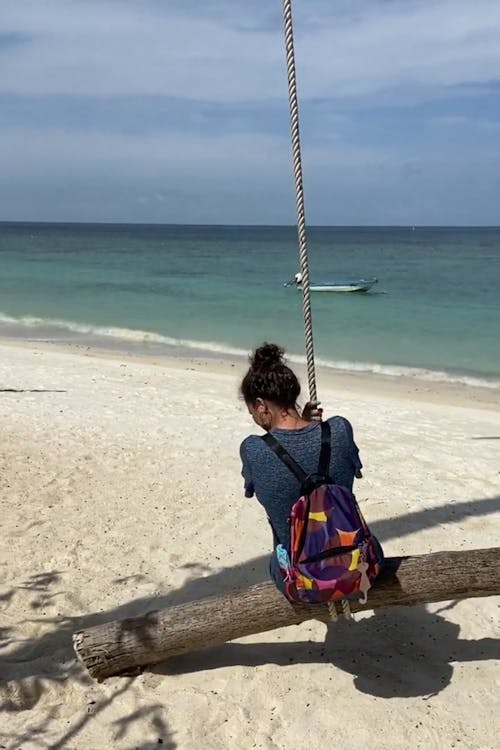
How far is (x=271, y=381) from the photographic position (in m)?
3.31

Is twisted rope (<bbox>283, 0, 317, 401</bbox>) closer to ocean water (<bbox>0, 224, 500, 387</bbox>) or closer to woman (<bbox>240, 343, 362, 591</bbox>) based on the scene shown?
woman (<bbox>240, 343, 362, 591</bbox>)

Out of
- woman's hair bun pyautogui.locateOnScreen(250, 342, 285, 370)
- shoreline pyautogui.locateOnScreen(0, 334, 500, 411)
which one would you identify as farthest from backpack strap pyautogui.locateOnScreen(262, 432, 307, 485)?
shoreline pyautogui.locateOnScreen(0, 334, 500, 411)

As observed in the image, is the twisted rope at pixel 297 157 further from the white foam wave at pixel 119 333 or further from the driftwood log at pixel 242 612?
the white foam wave at pixel 119 333

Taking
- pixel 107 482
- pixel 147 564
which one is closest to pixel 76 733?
pixel 147 564

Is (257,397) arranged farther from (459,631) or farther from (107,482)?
(107,482)

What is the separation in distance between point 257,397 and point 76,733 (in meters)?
1.70

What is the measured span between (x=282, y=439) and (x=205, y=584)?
1925mm

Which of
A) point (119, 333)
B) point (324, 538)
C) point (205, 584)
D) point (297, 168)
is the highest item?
point (297, 168)

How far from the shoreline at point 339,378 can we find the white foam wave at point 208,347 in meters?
0.29

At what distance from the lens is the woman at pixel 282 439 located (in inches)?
129

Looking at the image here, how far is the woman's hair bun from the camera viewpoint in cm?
332

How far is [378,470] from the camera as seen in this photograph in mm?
7078

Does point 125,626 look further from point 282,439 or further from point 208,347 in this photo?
point 208,347

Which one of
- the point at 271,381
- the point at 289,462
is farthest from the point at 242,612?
the point at 271,381
